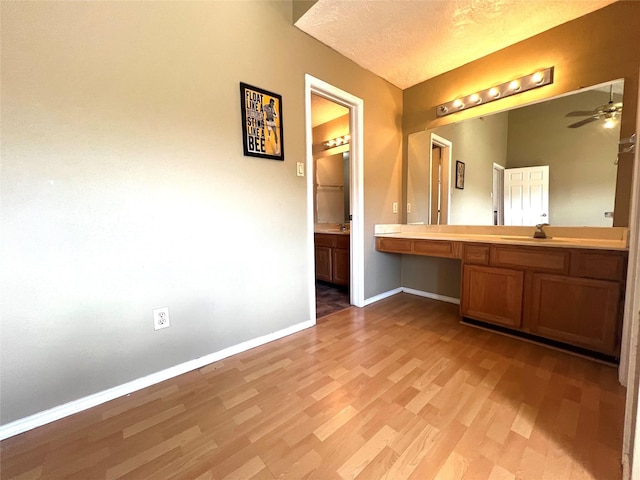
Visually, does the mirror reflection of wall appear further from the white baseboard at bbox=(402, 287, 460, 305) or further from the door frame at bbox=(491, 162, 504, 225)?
the door frame at bbox=(491, 162, 504, 225)

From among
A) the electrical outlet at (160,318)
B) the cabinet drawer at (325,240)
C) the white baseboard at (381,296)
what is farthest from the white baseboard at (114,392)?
the cabinet drawer at (325,240)

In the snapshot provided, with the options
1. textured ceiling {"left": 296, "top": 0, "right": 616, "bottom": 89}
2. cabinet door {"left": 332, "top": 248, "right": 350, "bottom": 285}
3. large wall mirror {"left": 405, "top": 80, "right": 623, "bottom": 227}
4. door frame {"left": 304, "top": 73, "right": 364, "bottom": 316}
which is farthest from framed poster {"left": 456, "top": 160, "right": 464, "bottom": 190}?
cabinet door {"left": 332, "top": 248, "right": 350, "bottom": 285}

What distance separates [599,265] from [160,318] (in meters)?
2.76

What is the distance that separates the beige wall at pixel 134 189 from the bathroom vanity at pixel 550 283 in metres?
1.62

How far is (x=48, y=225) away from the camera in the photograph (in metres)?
1.23

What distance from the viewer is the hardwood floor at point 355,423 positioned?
1.02 m

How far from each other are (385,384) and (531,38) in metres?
2.91

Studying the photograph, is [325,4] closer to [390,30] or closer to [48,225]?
[390,30]

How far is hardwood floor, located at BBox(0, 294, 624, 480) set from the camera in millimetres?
1016

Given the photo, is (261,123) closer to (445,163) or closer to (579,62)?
(445,163)

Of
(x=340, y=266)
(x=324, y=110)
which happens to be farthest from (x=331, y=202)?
(x=324, y=110)

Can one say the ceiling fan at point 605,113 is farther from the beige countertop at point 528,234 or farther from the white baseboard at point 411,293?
the white baseboard at point 411,293

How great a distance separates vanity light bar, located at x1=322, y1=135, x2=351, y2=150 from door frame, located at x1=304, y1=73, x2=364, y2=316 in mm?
1041

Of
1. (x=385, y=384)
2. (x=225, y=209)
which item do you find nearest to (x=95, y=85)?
(x=225, y=209)
